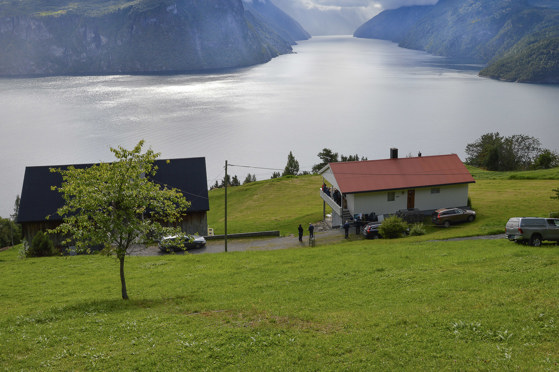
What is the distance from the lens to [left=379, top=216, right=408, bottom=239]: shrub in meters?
37.0

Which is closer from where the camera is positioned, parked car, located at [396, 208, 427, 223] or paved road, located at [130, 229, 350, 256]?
paved road, located at [130, 229, 350, 256]

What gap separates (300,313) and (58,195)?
3304 cm

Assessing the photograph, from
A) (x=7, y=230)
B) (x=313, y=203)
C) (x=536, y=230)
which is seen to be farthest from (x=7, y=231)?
(x=536, y=230)

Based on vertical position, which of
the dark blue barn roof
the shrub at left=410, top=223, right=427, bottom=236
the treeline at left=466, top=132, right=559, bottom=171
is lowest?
the shrub at left=410, top=223, right=427, bottom=236

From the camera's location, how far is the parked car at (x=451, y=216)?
4000cm

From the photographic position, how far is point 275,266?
2636 cm

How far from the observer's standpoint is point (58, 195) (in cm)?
4241

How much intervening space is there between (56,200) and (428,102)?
576 feet

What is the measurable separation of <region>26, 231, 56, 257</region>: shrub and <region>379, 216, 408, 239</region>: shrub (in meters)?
26.1

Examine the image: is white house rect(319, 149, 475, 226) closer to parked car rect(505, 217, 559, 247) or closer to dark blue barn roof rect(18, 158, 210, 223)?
dark blue barn roof rect(18, 158, 210, 223)

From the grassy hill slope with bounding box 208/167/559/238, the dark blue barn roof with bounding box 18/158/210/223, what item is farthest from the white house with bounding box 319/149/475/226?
the dark blue barn roof with bounding box 18/158/210/223

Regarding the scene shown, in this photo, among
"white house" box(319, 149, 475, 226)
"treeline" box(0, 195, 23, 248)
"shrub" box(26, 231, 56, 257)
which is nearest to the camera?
"shrub" box(26, 231, 56, 257)

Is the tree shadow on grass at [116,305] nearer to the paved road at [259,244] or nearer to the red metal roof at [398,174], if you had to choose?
the paved road at [259,244]

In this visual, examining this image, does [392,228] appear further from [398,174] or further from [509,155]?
[509,155]
